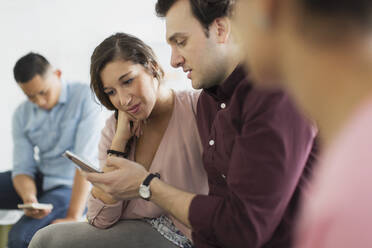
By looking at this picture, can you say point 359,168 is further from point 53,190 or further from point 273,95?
point 53,190

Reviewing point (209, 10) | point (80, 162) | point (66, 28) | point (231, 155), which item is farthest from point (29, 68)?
point (231, 155)

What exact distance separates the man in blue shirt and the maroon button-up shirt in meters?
1.49

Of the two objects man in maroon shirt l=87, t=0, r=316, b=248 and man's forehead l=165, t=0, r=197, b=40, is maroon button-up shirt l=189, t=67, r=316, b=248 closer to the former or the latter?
man in maroon shirt l=87, t=0, r=316, b=248

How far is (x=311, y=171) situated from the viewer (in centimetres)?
85

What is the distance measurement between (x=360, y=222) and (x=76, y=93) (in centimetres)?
226

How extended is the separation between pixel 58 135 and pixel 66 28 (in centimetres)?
138

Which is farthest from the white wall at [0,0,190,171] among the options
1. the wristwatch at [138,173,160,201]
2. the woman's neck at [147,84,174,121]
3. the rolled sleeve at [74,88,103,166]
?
the wristwatch at [138,173,160,201]

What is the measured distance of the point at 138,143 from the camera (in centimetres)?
141

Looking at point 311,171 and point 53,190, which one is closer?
point 311,171

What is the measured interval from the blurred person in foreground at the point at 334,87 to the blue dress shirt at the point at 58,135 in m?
2.01

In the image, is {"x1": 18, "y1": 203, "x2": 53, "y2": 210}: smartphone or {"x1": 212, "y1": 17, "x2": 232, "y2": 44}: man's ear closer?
{"x1": 212, "y1": 17, "x2": 232, "y2": 44}: man's ear

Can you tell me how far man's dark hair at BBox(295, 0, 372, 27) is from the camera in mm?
359

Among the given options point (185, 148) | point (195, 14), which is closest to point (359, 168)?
point (195, 14)

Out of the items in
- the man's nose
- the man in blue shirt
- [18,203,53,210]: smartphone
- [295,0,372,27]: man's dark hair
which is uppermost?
[295,0,372,27]: man's dark hair
